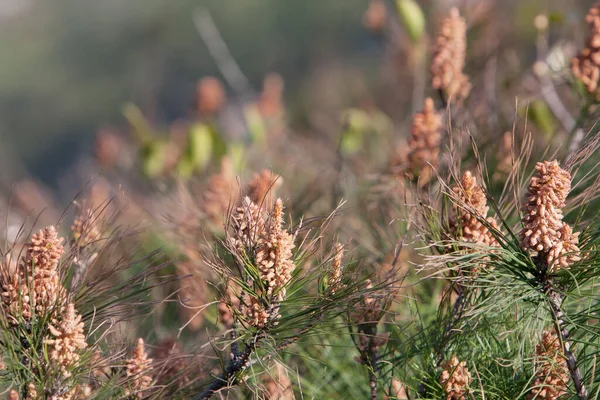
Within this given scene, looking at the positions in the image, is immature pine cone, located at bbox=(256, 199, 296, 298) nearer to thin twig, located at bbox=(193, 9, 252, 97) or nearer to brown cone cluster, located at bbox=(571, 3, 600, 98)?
brown cone cluster, located at bbox=(571, 3, 600, 98)

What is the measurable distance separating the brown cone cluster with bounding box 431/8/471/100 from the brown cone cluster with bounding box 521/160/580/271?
59cm

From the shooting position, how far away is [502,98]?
7.09ft

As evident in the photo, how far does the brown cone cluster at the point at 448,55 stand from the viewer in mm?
1238

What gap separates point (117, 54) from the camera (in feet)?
27.0

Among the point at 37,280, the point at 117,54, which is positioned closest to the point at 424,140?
the point at 37,280

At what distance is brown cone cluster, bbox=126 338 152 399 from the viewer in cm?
79

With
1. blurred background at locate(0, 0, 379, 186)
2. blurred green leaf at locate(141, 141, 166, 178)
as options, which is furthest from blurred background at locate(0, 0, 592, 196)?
blurred green leaf at locate(141, 141, 166, 178)

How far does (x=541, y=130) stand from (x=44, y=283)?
1.05m

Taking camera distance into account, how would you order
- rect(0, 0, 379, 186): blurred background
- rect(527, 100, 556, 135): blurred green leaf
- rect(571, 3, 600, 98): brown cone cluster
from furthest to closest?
rect(0, 0, 379, 186): blurred background < rect(527, 100, 556, 135): blurred green leaf < rect(571, 3, 600, 98): brown cone cluster

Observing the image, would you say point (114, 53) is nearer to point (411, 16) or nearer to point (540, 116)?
point (411, 16)

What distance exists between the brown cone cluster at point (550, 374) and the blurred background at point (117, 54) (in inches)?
174

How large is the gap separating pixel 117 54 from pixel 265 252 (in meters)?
7.96

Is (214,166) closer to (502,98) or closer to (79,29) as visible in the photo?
(502,98)

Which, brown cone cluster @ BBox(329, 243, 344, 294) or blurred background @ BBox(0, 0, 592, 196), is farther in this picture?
blurred background @ BBox(0, 0, 592, 196)
